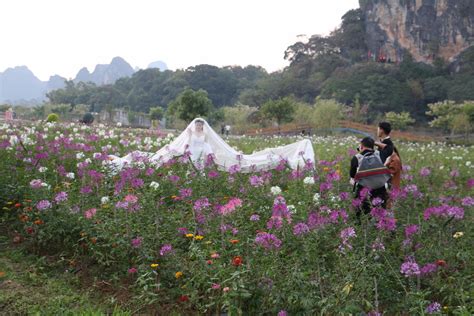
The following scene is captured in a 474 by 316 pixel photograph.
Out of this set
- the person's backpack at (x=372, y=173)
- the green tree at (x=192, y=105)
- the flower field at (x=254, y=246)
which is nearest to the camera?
the flower field at (x=254, y=246)

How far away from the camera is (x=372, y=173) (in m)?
4.36

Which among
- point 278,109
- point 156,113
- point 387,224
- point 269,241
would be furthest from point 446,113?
point 269,241

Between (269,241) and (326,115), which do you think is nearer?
(269,241)

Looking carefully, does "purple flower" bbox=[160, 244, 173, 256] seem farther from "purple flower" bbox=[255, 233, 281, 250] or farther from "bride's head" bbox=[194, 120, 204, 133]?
"bride's head" bbox=[194, 120, 204, 133]

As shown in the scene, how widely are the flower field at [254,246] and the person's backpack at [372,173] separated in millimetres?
256

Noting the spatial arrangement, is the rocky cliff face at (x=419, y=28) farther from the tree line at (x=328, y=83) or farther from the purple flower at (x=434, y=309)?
the purple flower at (x=434, y=309)

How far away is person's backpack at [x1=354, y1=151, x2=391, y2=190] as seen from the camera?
4.36 m

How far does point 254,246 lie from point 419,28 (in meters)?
58.2

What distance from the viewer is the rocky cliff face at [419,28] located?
5109 centimetres

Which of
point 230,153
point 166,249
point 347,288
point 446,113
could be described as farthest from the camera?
point 446,113

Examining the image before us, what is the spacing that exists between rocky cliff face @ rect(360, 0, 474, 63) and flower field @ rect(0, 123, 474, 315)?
52109 millimetres

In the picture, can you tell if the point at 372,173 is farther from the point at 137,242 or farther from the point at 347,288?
the point at 137,242

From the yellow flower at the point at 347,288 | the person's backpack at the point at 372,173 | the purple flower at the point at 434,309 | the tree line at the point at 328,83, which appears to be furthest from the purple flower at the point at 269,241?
the tree line at the point at 328,83

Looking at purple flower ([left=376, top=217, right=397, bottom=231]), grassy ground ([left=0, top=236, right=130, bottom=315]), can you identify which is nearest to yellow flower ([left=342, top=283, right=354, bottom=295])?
purple flower ([left=376, top=217, right=397, bottom=231])
